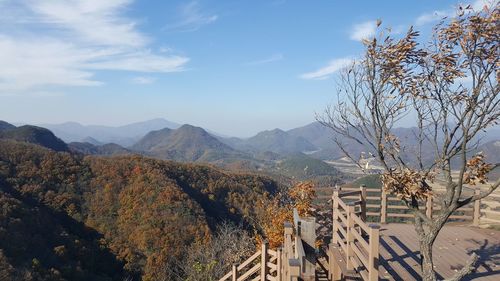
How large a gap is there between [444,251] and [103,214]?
37874 mm

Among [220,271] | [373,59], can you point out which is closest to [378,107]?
[373,59]

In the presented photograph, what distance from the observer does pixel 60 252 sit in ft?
95.5

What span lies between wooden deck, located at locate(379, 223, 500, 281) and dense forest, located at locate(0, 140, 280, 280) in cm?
1260

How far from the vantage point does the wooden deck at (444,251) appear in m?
6.96

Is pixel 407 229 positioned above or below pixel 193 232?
above

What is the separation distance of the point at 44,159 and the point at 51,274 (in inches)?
945

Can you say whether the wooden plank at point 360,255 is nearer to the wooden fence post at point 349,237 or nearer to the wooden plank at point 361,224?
the wooden fence post at point 349,237

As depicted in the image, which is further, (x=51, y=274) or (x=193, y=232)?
(x=193, y=232)

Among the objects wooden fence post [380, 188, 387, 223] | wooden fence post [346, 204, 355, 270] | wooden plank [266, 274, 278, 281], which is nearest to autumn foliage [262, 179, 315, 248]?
wooden fence post [380, 188, 387, 223]

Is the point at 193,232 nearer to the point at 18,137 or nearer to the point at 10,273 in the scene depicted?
the point at 10,273

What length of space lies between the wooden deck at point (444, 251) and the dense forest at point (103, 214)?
12603 millimetres

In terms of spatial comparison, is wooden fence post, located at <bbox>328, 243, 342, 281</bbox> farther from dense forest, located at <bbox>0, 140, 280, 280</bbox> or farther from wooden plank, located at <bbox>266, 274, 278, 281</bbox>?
dense forest, located at <bbox>0, 140, 280, 280</bbox>

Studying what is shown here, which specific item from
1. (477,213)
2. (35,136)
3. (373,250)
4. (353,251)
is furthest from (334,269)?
(35,136)

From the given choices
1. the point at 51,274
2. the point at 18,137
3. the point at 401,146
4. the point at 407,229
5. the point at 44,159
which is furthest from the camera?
the point at 18,137
